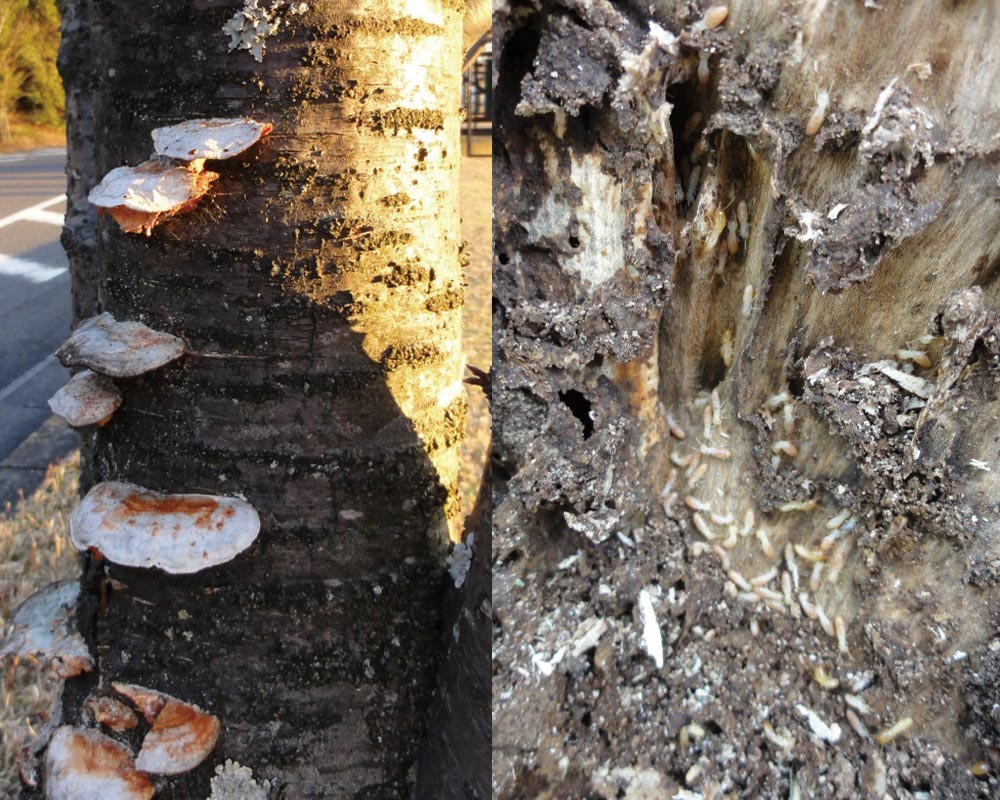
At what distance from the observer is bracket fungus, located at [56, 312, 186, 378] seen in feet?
3.53

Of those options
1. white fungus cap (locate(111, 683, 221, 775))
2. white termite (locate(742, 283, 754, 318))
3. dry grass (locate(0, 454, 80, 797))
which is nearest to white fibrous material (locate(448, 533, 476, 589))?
white fungus cap (locate(111, 683, 221, 775))

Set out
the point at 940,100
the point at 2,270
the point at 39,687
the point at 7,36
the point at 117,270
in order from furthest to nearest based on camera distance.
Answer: the point at 7,36 < the point at 2,270 < the point at 39,687 < the point at 117,270 < the point at 940,100

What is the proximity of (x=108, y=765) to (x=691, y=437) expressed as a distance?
38.8 inches

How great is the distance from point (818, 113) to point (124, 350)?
2.95 feet

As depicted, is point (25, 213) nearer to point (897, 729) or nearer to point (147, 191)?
point (147, 191)

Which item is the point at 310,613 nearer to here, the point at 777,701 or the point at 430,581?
the point at 430,581

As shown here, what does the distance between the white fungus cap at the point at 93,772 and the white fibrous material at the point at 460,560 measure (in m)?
0.55

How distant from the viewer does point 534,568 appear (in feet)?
3.59

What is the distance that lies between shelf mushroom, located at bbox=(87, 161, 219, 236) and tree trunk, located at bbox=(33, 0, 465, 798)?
52mm

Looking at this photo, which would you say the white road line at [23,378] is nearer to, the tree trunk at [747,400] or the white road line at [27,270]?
the white road line at [27,270]

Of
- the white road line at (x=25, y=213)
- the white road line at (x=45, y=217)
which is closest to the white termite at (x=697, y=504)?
the white road line at (x=25, y=213)

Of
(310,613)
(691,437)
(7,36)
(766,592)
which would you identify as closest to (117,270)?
(310,613)

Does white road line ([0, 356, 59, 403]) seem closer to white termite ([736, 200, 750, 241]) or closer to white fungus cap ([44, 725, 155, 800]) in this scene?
white fungus cap ([44, 725, 155, 800])

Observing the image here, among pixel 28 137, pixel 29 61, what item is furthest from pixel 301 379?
pixel 28 137
